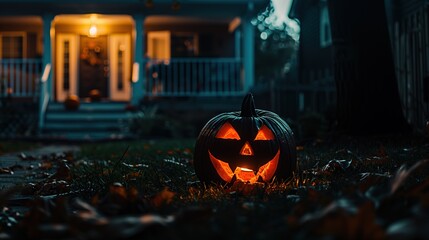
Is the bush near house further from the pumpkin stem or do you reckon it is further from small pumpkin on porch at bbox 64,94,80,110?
the pumpkin stem

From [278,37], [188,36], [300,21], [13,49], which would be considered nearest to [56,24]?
[13,49]

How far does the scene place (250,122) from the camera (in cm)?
420

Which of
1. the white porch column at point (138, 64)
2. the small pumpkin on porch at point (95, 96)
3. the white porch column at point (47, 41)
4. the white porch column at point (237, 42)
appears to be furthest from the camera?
the white porch column at point (237, 42)

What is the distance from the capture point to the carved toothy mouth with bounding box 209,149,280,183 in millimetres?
4215

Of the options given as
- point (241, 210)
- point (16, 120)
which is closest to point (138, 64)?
point (16, 120)

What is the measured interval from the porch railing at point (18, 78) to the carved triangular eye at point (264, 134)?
14496 mm

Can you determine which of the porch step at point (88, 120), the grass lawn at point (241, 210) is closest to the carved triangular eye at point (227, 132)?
the grass lawn at point (241, 210)

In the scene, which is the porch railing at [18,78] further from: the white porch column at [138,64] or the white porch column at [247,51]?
the white porch column at [247,51]

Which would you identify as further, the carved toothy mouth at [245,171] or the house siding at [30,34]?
the house siding at [30,34]

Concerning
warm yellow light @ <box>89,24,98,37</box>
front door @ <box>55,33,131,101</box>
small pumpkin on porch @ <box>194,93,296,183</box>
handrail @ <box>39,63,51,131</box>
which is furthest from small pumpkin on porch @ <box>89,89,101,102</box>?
small pumpkin on porch @ <box>194,93,296,183</box>

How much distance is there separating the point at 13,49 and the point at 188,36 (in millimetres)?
5456

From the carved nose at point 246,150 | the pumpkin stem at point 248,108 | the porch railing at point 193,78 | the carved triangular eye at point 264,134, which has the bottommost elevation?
the carved nose at point 246,150

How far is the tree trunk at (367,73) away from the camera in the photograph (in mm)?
7590

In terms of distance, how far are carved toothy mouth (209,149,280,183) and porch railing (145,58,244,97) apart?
13245mm
